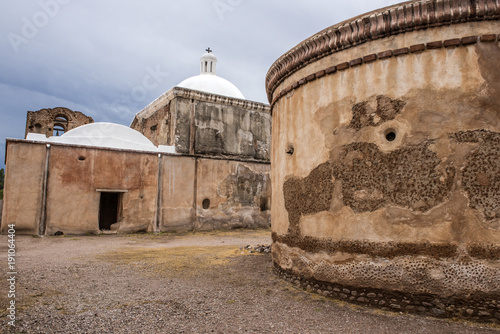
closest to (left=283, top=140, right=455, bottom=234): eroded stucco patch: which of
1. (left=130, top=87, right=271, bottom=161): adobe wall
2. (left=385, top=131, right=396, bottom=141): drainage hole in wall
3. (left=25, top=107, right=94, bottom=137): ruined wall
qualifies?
(left=385, top=131, right=396, bottom=141): drainage hole in wall

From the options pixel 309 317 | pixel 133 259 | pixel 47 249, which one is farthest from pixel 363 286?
pixel 47 249

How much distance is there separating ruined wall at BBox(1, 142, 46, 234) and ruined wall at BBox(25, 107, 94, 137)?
10461mm

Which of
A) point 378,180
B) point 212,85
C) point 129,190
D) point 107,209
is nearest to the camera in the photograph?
point 378,180

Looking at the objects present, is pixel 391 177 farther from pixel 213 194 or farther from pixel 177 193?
pixel 213 194

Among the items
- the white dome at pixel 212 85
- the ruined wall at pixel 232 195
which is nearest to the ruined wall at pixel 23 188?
the ruined wall at pixel 232 195

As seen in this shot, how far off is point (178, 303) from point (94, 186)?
877 centimetres

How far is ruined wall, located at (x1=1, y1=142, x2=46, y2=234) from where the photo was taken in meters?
10.2

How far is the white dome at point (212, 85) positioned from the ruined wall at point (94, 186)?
7698 mm

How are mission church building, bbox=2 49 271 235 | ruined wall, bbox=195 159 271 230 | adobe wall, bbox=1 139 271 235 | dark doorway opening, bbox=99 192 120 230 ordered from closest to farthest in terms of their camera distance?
adobe wall, bbox=1 139 271 235 < mission church building, bbox=2 49 271 235 < ruined wall, bbox=195 159 271 230 < dark doorway opening, bbox=99 192 120 230

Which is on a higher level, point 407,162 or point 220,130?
point 220,130

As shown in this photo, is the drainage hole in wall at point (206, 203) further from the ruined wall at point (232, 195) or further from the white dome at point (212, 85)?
the white dome at point (212, 85)

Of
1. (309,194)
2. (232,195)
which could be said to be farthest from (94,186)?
(309,194)

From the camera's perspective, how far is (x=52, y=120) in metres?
20.3

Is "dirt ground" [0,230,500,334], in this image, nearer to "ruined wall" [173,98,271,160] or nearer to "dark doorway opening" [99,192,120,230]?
"ruined wall" [173,98,271,160]
